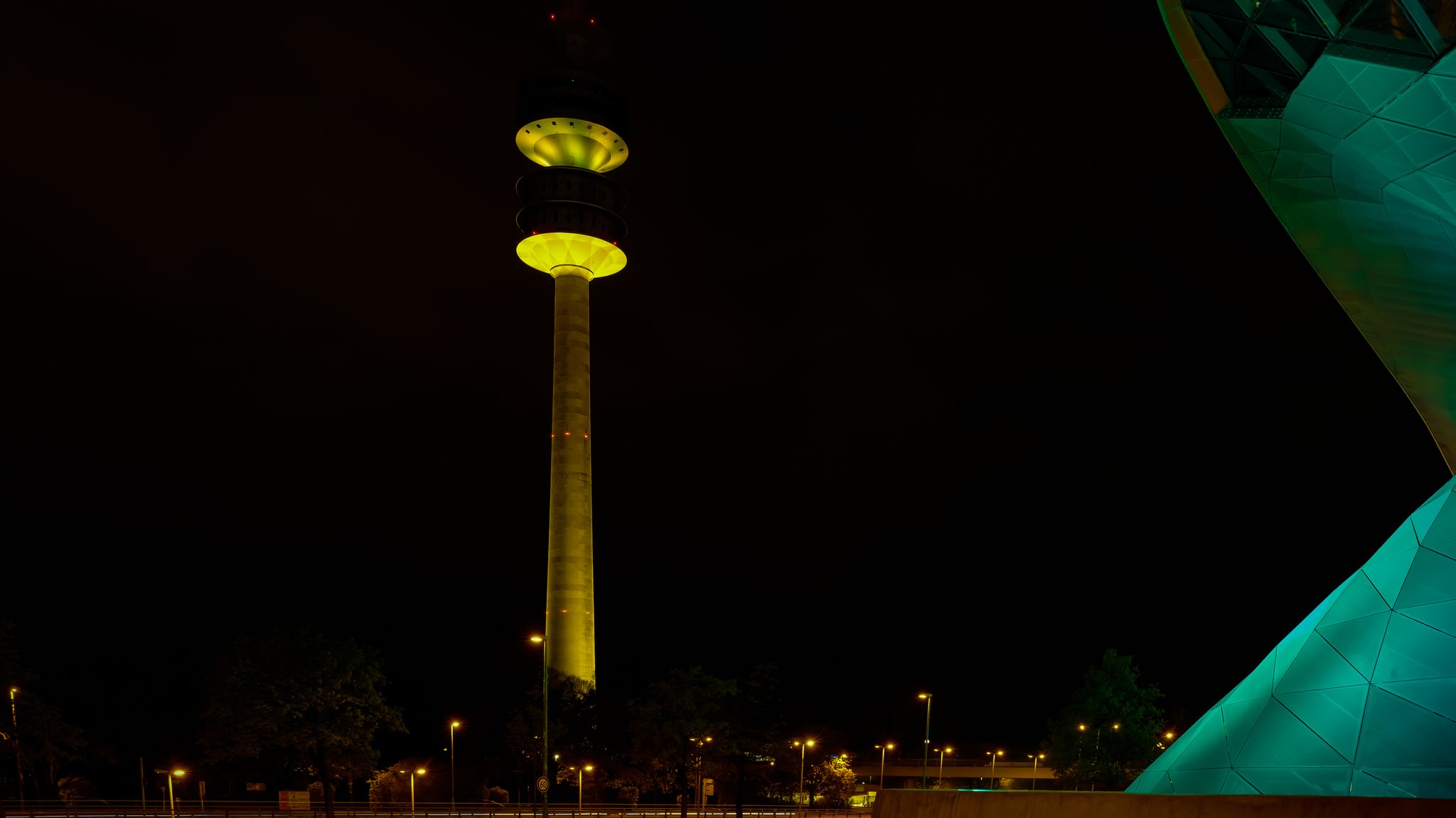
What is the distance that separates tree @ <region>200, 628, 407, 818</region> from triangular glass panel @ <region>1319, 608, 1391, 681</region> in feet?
145

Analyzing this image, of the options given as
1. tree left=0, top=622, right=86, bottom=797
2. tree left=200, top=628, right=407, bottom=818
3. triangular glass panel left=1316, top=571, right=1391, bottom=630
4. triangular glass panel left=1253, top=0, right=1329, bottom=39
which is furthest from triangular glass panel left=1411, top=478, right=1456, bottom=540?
tree left=0, top=622, right=86, bottom=797

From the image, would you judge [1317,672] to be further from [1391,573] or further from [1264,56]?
[1264,56]

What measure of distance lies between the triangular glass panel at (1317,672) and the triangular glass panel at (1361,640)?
3.8 inches

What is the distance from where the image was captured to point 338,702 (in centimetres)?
5172

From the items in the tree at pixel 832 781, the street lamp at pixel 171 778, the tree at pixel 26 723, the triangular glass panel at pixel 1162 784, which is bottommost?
the tree at pixel 832 781

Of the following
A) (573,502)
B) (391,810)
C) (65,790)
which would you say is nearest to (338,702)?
(391,810)

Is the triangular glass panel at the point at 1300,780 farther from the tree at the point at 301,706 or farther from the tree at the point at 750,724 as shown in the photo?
the tree at the point at 750,724

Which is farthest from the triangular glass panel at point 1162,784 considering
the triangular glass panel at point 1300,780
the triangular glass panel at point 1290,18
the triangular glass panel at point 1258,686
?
the triangular glass panel at point 1290,18

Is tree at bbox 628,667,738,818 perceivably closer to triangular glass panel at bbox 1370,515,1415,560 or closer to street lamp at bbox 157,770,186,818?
street lamp at bbox 157,770,186,818

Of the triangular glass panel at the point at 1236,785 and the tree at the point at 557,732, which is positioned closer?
the triangular glass panel at the point at 1236,785

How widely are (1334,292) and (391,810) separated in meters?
55.6

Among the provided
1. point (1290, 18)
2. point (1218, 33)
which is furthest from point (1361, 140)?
point (1218, 33)

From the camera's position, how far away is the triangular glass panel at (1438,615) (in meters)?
17.2

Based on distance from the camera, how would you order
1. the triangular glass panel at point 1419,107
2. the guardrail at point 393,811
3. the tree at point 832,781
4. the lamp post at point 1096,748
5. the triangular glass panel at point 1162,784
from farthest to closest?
the tree at point 832,781
the lamp post at point 1096,748
the guardrail at point 393,811
the triangular glass panel at point 1162,784
the triangular glass panel at point 1419,107
